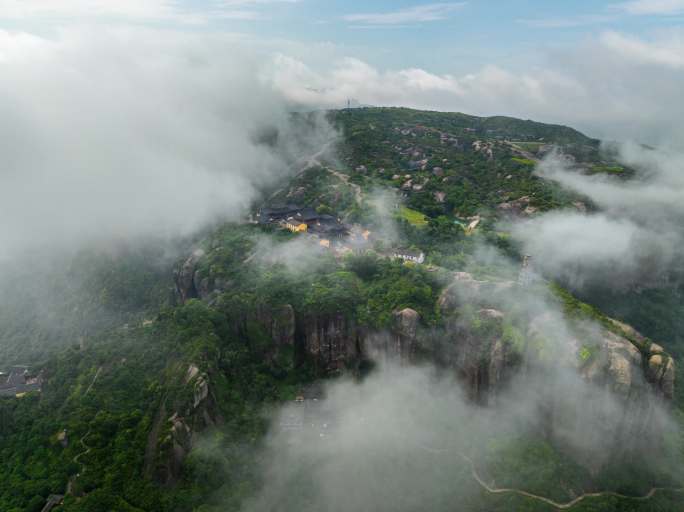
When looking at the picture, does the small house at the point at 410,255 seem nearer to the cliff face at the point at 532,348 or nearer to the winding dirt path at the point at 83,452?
the cliff face at the point at 532,348

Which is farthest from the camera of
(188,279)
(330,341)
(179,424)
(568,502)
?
(188,279)

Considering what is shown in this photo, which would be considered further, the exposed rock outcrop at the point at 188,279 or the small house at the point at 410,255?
the exposed rock outcrop at the point at 188,279

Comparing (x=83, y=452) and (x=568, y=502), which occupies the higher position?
(x=83, y=452)

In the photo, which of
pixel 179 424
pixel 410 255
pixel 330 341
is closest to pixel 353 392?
pixel 330 341

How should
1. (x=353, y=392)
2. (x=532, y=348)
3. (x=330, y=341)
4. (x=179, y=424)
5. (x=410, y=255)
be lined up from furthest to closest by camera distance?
(x=410, y=255) < (x=330, y=341) < (x=353, y=392) < (x=532, y=348) < (x=179, y=424)

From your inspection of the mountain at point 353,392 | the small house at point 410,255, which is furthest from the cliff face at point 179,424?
the small house at point 410,255

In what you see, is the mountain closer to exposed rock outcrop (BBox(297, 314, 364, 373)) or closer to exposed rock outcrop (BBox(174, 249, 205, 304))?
exposed rock outcrop (BBox(297, 314, 364, 373))

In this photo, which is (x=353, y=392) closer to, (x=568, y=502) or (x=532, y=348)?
(x=532, y=348)

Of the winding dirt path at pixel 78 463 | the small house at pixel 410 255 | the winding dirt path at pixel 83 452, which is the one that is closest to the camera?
the winding dirt path at pixel 78 463
